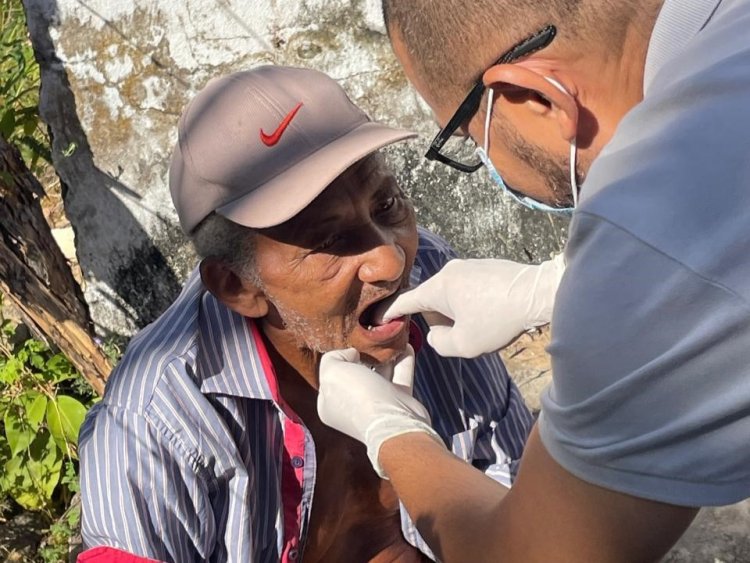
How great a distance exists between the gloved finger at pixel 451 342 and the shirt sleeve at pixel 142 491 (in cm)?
64

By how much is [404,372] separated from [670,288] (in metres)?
1.30

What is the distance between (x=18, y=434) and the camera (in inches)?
139

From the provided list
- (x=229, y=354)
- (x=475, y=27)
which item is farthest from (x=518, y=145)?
(x=229, y=354)

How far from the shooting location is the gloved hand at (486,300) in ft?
7.00

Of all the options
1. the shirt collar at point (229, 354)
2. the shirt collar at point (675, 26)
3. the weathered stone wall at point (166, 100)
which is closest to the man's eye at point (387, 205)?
the shirt collar at point (229, 354)

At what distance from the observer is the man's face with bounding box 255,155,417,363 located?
220cm

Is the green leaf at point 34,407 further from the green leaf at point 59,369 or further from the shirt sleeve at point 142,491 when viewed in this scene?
the shirt sleeve at point 142,491

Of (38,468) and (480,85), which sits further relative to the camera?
(38,468)

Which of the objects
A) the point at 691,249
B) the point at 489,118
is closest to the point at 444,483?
the point at 489,118

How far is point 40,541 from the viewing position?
11.8ft

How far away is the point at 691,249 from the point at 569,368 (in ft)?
0.77

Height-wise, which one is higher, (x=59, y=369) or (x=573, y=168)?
(x=573, y=168)

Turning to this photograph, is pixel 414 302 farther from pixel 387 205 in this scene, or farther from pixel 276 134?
pixel 276 134

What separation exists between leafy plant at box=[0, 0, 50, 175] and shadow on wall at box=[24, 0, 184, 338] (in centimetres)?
15
